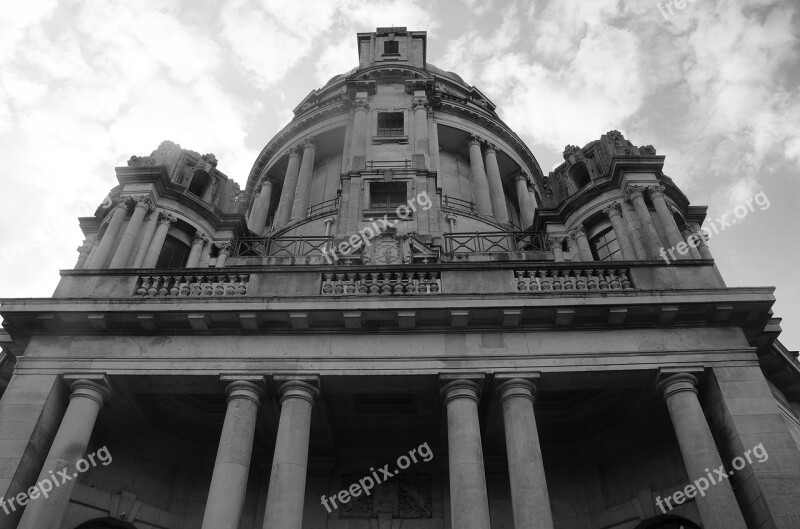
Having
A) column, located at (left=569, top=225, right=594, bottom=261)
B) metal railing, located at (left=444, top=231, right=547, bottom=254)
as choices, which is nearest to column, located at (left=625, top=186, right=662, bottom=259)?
column, located at (left=569, top=225, right=594, bottom=261)

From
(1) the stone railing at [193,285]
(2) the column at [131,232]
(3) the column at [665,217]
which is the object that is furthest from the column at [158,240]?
(3) the column at [665,217]

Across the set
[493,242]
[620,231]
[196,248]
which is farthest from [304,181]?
[620,231]

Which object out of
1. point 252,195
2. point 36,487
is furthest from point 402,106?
point 36,487

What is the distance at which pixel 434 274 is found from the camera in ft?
58.9

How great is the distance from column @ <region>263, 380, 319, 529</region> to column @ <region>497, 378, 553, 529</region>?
4.56 meters

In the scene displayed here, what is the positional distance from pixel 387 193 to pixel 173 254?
9096 mm

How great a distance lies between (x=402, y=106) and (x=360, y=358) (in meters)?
21.0

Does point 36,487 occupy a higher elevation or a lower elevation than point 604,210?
lower

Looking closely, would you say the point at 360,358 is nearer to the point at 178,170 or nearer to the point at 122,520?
the point at 122,520

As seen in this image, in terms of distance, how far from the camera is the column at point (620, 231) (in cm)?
2412

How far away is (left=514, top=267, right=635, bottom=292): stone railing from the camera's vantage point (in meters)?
17.6

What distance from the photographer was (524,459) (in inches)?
577

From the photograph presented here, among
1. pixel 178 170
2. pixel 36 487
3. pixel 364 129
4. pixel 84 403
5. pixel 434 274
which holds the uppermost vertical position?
pixel 364 129

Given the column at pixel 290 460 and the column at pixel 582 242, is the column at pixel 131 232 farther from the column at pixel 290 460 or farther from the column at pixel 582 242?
the column at pixel 582 242
